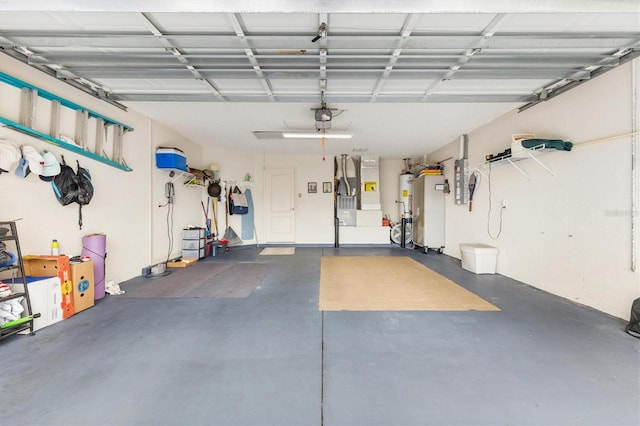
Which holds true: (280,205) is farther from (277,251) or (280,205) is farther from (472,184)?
(472,184)

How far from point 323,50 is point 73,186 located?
3.35 m

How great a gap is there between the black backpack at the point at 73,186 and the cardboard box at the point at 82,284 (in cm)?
73

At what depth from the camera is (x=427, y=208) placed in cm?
698

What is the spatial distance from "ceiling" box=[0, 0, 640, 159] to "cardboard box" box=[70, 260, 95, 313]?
2239mm

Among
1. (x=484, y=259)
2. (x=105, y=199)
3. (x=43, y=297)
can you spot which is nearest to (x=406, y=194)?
(x=484, y=259)

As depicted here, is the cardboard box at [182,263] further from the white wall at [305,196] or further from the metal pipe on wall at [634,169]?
the metal pipe on wall at [634,169]

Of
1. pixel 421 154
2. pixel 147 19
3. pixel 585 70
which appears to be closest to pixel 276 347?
pixel 147 19

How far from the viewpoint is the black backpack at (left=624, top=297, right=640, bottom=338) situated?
242 cm

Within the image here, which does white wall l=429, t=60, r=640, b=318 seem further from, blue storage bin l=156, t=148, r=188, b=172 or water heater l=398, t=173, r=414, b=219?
blue storage bin l=156, t=148, r=188, b=172

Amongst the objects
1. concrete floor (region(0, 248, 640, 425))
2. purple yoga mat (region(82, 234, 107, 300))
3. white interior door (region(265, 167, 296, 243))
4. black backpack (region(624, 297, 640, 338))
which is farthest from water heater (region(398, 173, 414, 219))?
purple yoga mat (region(82, 234, 107, 300))

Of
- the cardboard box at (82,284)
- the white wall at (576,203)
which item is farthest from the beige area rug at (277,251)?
the white wall at (576,203)

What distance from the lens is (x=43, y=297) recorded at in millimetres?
2568

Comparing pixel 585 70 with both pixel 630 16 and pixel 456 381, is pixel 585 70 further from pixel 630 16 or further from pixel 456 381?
pixel 456 381

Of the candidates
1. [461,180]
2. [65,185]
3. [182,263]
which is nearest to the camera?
[65,185]
